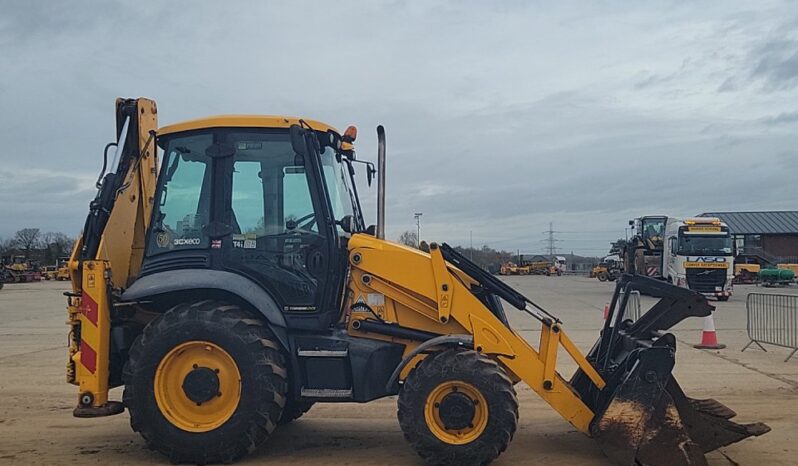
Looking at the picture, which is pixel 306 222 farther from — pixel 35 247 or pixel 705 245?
pixel 35 247

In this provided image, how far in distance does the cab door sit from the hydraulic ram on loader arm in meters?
0.31

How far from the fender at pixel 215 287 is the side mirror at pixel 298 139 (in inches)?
45.4

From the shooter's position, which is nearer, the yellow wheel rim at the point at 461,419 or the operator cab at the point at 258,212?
the yellow wheel rim at the point at 461,419

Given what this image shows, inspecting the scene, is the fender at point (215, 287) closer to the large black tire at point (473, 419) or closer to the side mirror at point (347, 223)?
the side mirror at point (347, 223)

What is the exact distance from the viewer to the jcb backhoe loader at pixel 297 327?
5.50m

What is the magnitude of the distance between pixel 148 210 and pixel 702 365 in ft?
27.5

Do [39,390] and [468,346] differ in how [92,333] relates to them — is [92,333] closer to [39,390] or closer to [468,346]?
[468,346]

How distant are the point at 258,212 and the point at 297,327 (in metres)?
1.02

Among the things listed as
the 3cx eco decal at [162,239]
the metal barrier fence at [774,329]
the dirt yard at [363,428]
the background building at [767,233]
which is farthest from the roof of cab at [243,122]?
the background building at [767,233]

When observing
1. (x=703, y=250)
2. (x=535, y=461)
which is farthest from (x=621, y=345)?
(x=703, y=250)

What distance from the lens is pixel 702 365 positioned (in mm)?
10906

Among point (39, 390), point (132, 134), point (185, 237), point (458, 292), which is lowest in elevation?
point (39, 390)

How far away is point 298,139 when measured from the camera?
5785 millimetres

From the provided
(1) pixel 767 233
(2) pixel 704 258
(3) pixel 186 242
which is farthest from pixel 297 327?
(1) pixel 767 233
